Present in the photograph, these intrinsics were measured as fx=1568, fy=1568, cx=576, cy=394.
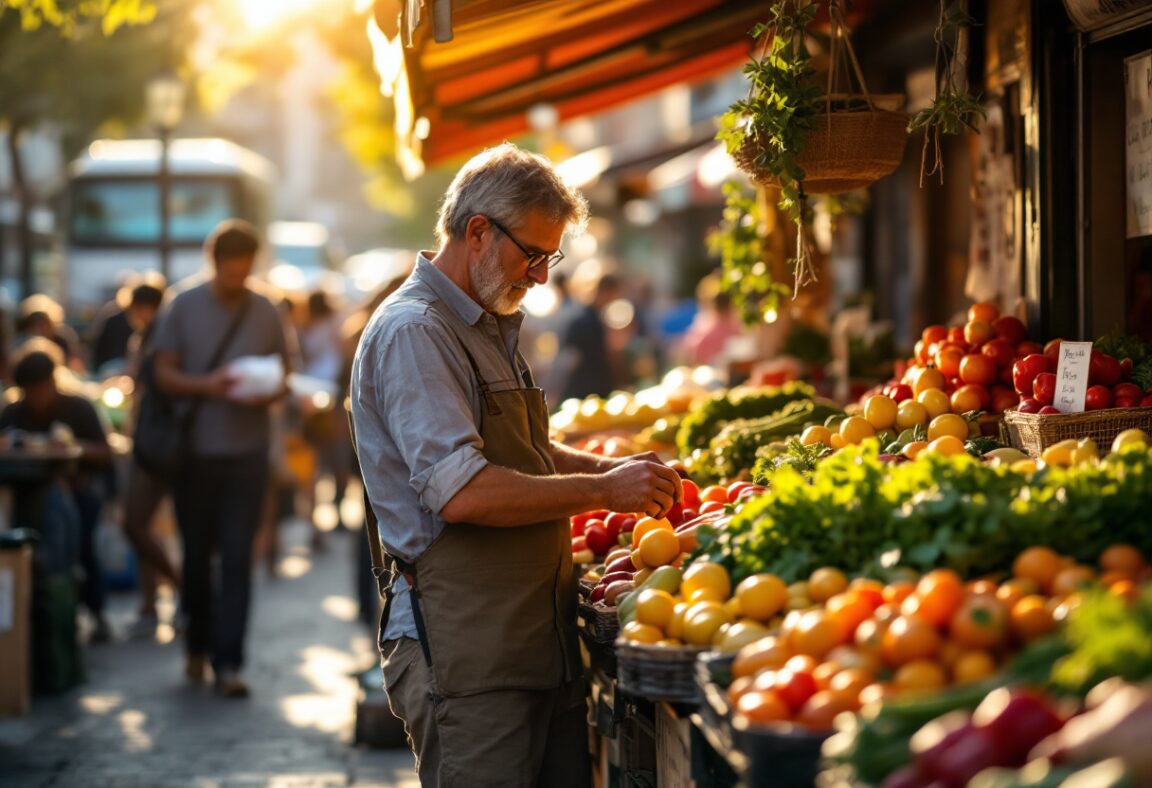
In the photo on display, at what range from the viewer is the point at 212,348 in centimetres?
875

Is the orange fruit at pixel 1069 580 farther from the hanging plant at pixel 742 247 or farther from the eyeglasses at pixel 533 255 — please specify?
the hanging plant at pixel 742 247

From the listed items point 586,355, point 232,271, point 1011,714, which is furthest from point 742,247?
point 586,355

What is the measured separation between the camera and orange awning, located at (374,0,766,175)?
6719 mm

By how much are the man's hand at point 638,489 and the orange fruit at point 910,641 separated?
1225 mm

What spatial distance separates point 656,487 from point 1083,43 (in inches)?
102

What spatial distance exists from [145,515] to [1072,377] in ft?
22.7

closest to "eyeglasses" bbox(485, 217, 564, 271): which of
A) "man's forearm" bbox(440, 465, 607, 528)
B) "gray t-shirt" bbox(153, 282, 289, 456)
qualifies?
"man's forearm" bbox(440, 465, 607, 528)

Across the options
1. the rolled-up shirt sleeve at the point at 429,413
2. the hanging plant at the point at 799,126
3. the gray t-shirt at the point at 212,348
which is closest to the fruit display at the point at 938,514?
the rolled-up shirt sleeve at the point at 429,413

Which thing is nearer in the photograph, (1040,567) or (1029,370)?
(1040,567)

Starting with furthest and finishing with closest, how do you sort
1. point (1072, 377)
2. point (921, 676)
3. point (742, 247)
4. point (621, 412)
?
point (621, 412), point (742, 247), point (1072, 377), point (921, 676)

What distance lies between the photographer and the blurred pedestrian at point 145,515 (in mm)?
10023

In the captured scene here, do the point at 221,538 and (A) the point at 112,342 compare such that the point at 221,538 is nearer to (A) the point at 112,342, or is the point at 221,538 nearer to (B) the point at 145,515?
(B) the point at 145,515

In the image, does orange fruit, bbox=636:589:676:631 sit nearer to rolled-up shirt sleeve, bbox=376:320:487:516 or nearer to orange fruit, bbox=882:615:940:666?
rolled-up shirt sleeve, bbox=376:320:487:516

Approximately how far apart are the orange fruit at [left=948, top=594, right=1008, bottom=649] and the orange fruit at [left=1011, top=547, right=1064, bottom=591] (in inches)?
10.1
